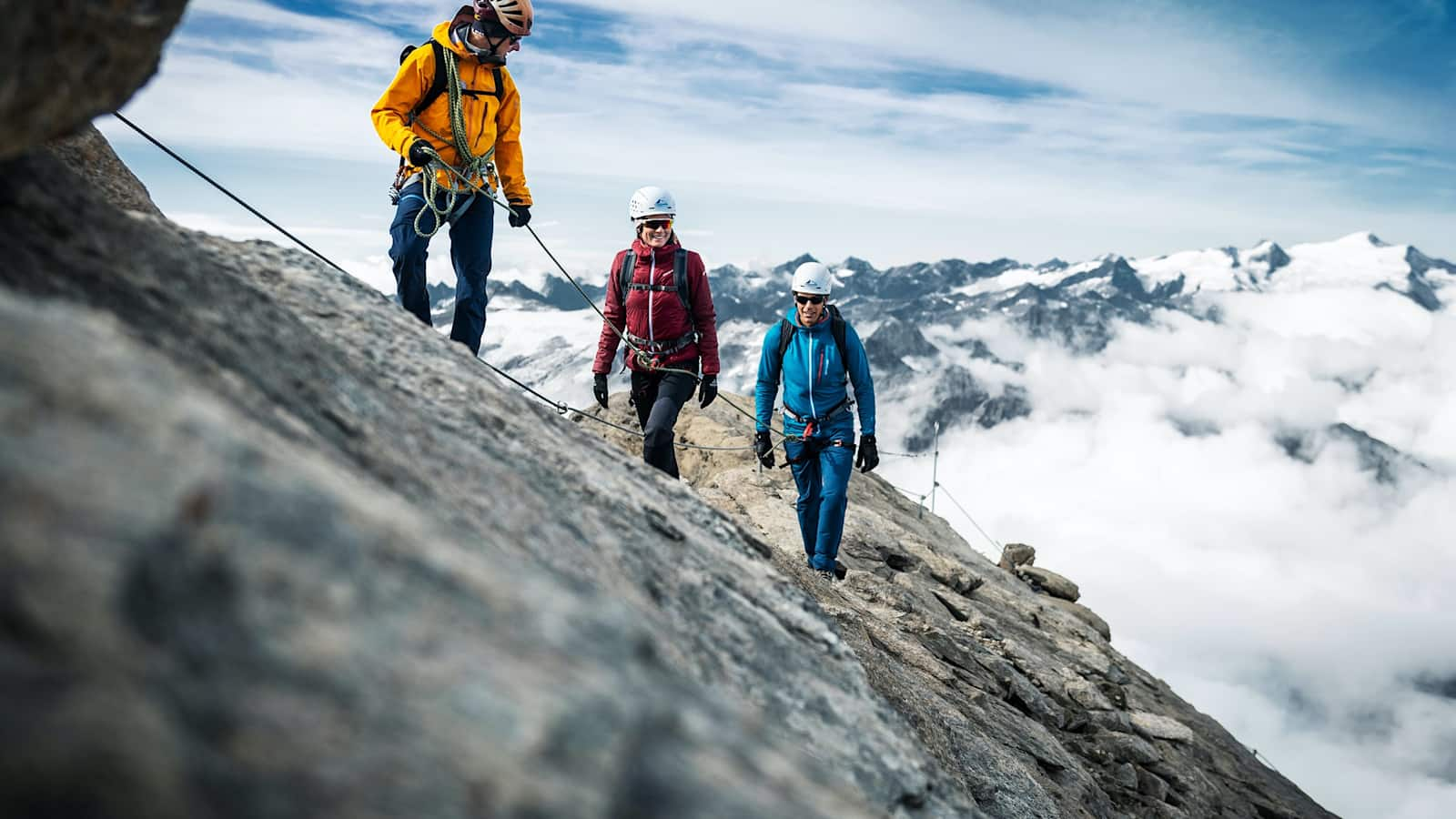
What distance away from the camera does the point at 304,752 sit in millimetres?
1829

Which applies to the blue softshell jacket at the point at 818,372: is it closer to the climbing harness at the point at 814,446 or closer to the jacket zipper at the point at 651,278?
the climbing harness at the point at 814,446

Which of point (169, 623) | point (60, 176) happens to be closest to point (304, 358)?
point (60, 176)

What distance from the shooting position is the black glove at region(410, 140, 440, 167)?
889 cm

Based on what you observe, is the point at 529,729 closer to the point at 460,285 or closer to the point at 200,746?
the point at 200,746

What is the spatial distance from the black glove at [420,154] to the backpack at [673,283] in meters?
2.38

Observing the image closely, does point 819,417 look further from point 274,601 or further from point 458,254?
point 274,601

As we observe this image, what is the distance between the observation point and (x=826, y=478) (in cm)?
1134

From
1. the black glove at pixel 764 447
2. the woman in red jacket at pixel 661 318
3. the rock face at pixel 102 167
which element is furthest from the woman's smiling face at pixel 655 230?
the rock face at pixel 102 167

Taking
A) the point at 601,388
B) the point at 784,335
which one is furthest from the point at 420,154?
the point at 784,335

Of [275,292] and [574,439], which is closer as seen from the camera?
[275,292]

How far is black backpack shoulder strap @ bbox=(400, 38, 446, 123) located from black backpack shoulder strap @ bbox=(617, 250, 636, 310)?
255cm

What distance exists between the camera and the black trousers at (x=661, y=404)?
33.3 feet

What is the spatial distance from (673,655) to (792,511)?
1189 cm

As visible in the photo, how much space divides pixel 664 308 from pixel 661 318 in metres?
0.13
